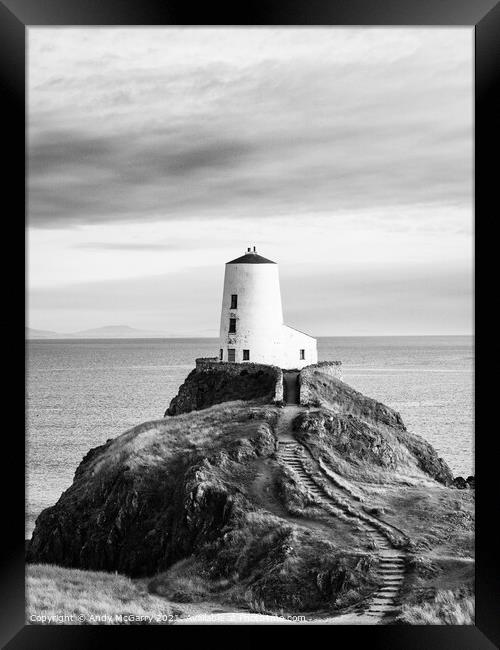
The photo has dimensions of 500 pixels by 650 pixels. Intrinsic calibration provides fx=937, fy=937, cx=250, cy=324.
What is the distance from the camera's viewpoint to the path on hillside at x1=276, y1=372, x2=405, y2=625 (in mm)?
18688

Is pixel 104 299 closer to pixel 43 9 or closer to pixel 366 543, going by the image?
pixel 366 543

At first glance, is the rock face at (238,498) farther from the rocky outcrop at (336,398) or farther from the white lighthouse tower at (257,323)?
the white lighthouse tower at (257,323)

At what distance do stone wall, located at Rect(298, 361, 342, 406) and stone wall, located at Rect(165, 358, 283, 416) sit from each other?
0.83 metres

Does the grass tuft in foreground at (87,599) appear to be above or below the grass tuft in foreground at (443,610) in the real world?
below

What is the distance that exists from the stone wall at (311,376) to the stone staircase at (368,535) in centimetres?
419

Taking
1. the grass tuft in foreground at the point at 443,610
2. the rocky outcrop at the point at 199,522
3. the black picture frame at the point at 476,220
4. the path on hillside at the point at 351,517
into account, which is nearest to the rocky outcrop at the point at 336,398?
the path on hillside at the point at 351,517

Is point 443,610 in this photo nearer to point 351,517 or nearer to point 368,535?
point 368,535

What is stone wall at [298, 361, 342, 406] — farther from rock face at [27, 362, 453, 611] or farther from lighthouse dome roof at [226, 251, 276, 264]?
lighthouse dome roof at [226, 251, 276, 264]

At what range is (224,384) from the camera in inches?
1403

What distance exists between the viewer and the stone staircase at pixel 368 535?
1877 cm

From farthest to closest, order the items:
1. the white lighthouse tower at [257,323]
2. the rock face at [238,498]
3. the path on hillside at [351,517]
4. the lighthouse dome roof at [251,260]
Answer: the lighthouse dome roof at [251,260] < the white lighthouse tower at [257,323] < the rock face at [238,498] < the path on hillside at [351,517]

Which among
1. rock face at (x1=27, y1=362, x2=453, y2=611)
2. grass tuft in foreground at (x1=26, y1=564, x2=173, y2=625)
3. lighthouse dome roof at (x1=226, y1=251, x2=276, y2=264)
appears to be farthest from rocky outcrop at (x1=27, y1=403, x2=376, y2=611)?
lighthouse dome roof at (x1=226, y1=251, x2=276, y2=264)
